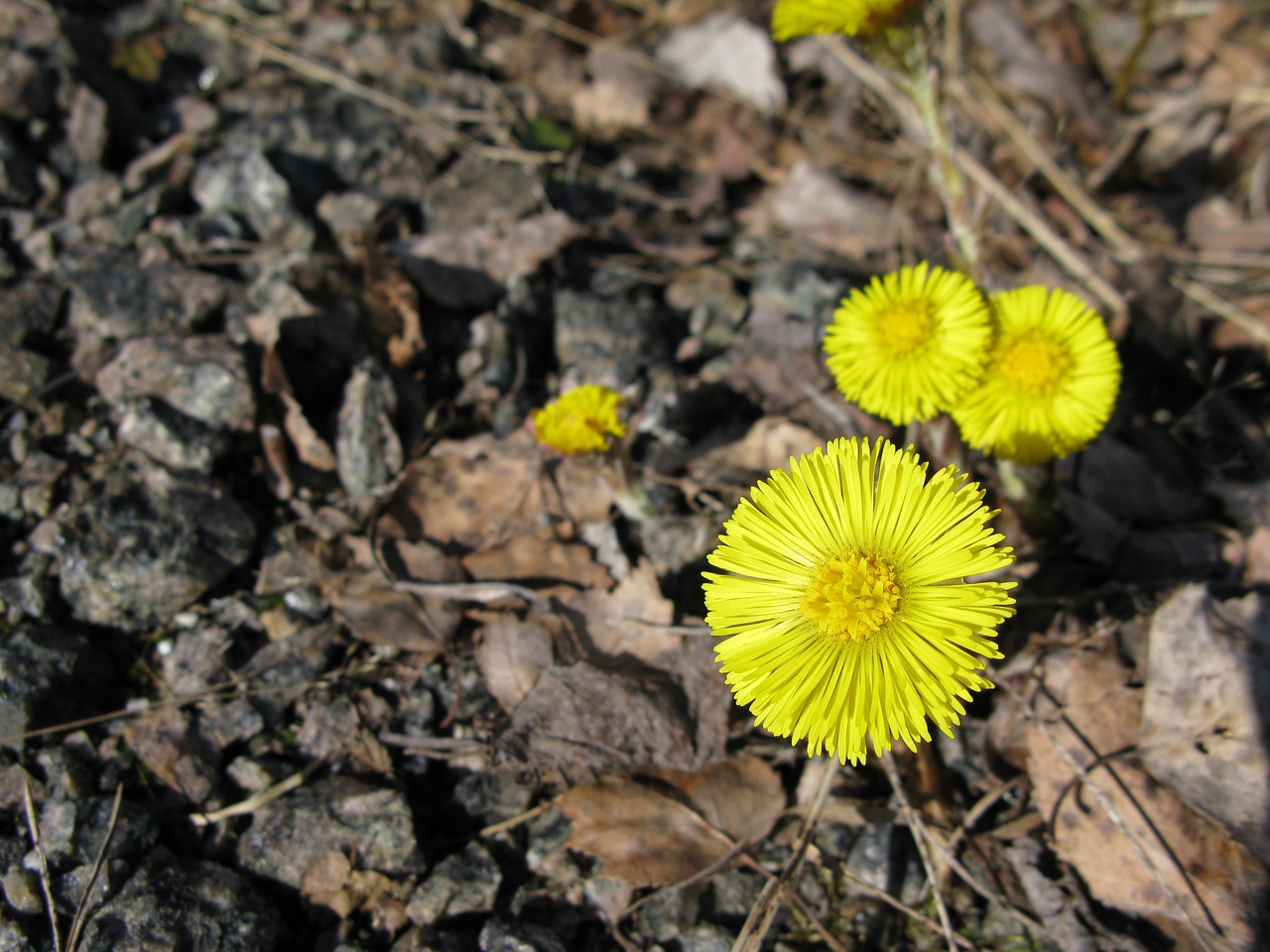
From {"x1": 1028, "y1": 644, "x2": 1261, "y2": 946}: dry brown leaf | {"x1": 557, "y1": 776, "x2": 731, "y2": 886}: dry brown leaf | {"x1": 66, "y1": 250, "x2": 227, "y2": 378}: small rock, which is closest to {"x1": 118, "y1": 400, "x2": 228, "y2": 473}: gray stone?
{"x1": 66, "y1": 250, "x2": 227, "y2": 378}: small rock

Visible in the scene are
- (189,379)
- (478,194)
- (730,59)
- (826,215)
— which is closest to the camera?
(189,379)

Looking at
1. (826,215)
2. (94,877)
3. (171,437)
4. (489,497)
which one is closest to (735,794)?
(489,497)

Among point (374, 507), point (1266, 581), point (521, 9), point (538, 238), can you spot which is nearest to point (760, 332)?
point (538, 238)

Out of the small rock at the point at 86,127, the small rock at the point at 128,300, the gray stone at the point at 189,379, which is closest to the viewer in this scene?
the gray stone at the point at 189,379

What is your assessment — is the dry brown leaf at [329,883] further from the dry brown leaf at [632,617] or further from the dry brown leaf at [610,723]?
the dry brown leaf at [632,617]

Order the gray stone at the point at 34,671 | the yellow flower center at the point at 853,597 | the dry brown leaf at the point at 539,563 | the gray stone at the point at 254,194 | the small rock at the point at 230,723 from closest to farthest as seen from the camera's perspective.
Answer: the yellow flower center at the point at 853,597, the gray stone at the point at 34,671, the small rock at the point at 230,723, the dry brown leaf at the point at 539,563, the gray stone at the point at 254,194

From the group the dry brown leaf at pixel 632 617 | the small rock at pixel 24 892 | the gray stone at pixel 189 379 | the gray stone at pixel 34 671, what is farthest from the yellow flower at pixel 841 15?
the small rock at pixel 24 892

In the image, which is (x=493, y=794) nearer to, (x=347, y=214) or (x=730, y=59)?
(x=347, y=214)

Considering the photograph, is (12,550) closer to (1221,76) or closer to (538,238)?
(538,238)
